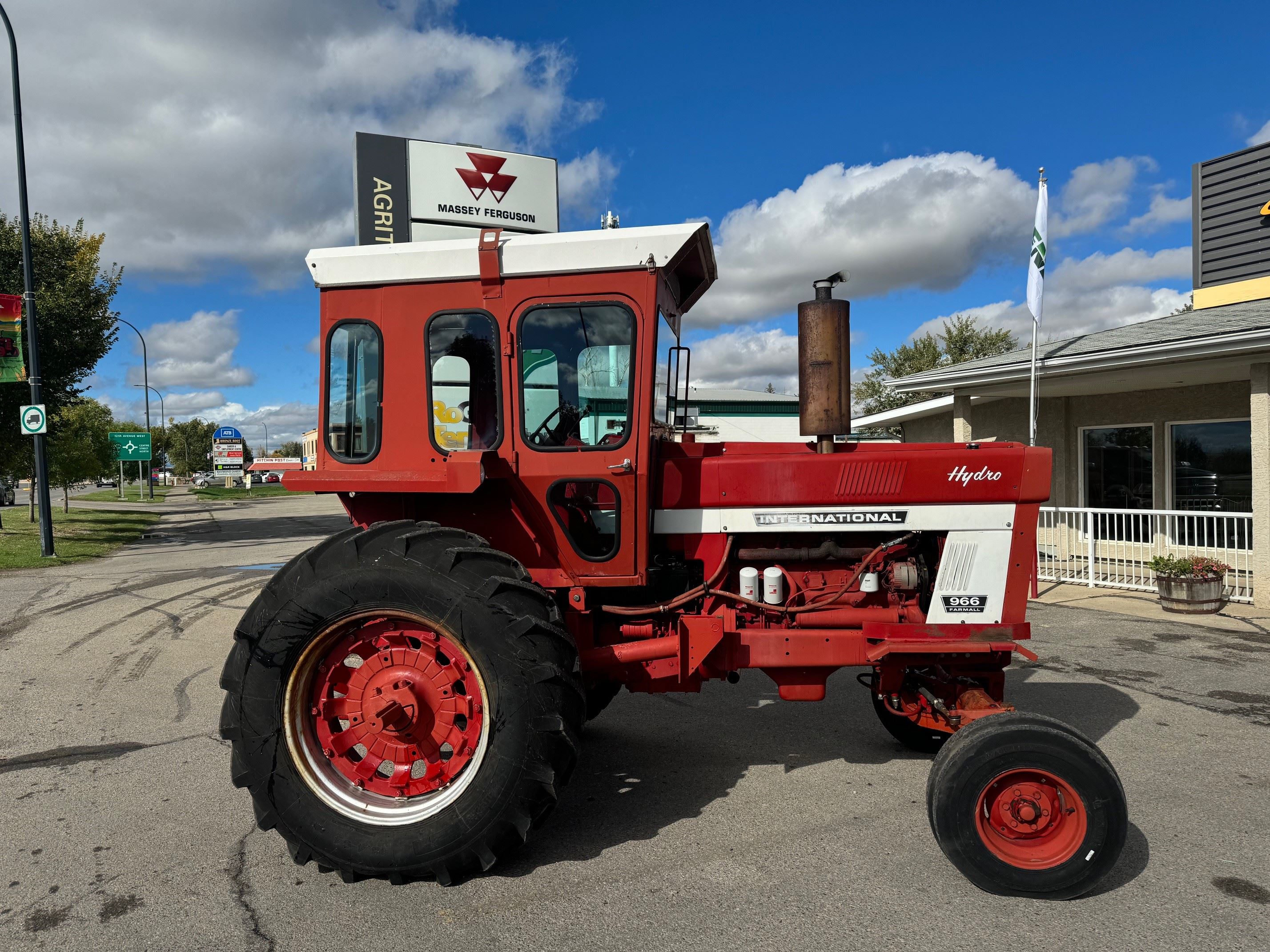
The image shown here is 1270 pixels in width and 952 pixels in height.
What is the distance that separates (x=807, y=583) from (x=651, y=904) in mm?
1587

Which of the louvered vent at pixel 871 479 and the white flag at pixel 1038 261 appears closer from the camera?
the louvered vent at pixel 871 479

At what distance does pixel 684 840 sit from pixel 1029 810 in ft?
4.59

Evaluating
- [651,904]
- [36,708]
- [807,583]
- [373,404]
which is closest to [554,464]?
[373,404]

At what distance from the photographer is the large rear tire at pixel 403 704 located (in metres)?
3.06

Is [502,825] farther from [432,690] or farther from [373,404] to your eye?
[373,404]

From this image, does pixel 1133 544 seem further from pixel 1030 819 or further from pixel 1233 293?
pixel 1030 819

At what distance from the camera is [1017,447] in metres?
3.78

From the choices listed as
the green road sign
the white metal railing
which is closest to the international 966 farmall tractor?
the white metal railing

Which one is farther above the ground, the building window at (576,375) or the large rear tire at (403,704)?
the building window at (576,375)

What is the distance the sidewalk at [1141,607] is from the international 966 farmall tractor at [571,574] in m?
4.42

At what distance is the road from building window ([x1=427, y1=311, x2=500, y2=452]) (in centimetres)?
181

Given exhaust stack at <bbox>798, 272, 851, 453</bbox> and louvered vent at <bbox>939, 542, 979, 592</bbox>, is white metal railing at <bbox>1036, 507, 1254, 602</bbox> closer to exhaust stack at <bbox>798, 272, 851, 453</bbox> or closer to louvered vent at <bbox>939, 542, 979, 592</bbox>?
louvered vent at <bbox>939, 542, 979, 592</bbox>

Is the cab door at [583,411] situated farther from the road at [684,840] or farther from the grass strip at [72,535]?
the grass strip at [72,535]

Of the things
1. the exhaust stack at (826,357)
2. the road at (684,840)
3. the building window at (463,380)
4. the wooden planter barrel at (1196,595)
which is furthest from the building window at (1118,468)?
the building window at (463,380)
